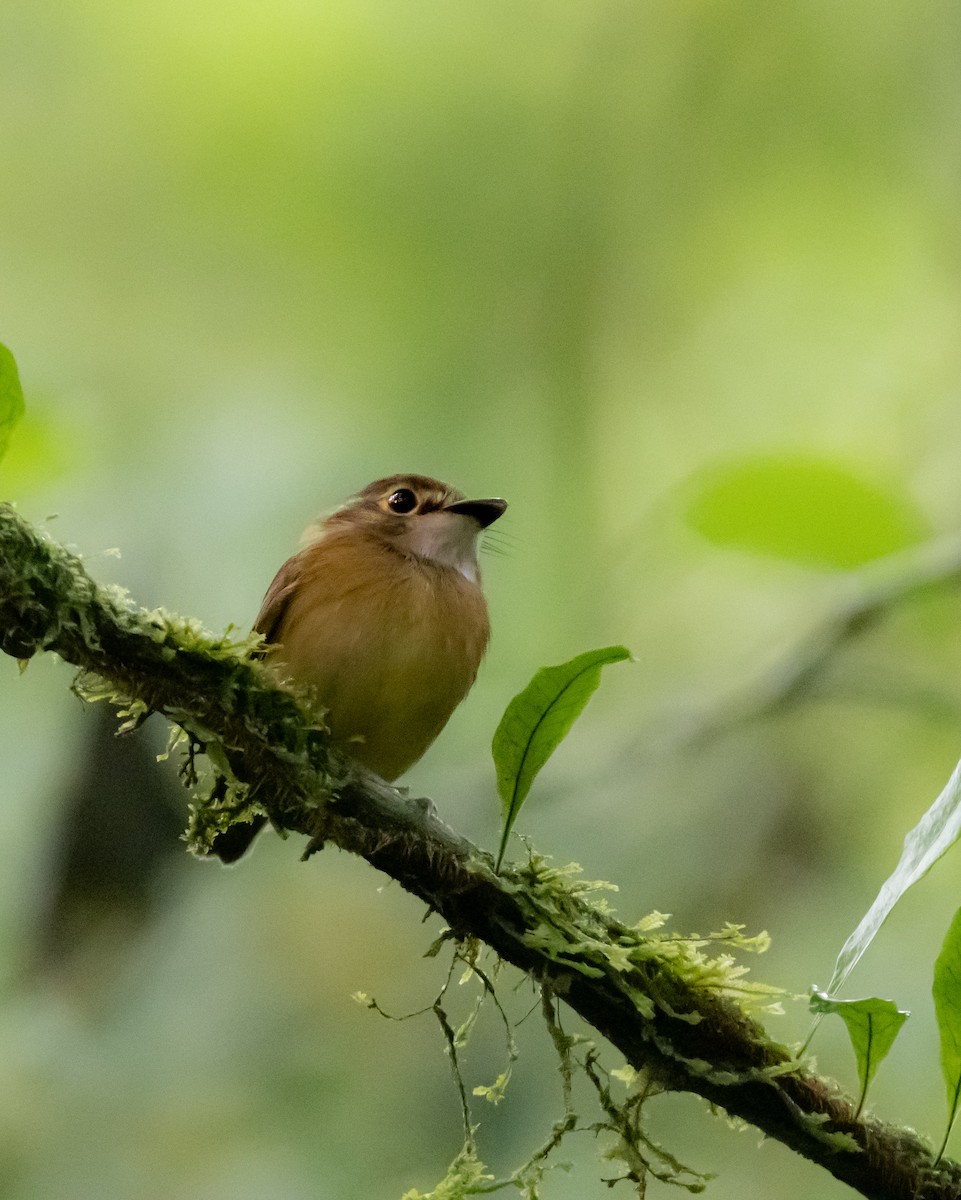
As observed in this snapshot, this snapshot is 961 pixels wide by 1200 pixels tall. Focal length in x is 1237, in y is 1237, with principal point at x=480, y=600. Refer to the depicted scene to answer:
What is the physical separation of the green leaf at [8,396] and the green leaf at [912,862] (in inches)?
A: 48.0

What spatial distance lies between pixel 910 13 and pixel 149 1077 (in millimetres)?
4465

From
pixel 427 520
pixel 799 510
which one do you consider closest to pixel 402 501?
pixel 427 520

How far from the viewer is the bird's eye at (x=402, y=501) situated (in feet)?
9.84

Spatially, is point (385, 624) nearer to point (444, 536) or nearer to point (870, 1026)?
point (444, 536)

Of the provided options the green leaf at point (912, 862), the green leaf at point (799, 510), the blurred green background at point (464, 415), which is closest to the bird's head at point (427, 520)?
the green leaf at point (799, 510)

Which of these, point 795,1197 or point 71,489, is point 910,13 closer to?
point 71,489

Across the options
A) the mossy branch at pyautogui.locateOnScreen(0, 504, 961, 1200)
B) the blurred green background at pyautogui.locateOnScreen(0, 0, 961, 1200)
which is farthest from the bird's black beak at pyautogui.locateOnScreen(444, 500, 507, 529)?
the mossy branch at pyautogui.locateOnScreen(0, 504, 961, 1200)

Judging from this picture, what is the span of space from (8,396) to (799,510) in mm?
1668

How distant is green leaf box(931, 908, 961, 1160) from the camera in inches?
58.5

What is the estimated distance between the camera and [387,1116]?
386cm

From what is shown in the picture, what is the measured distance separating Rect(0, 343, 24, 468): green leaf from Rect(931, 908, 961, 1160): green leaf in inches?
51.7

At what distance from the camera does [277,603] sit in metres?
2.70

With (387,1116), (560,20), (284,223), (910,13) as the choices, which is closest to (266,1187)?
(387,1116)

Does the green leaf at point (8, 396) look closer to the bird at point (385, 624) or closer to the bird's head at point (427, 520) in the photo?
the bird at point (385, 624)
